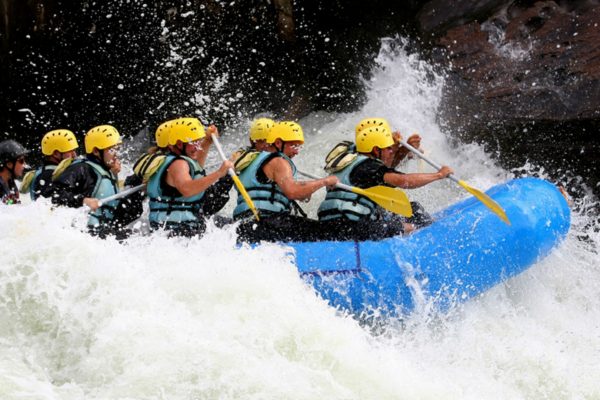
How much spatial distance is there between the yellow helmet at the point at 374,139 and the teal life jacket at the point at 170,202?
1107mm

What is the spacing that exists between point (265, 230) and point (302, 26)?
550cm

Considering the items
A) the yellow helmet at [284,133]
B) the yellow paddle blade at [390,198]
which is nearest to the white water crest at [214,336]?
the yellow paddle blade at [390,198]

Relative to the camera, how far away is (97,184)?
5004 mm

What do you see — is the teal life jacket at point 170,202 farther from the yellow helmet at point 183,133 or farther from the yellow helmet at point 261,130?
the yellow helmet at point 261,130

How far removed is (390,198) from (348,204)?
0.98ft

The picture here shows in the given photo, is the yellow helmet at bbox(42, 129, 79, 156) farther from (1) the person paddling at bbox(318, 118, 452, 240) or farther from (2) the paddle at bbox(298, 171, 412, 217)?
(2) the paddle at bbox(298, 171, 412, 217)

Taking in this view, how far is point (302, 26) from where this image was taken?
9.90m

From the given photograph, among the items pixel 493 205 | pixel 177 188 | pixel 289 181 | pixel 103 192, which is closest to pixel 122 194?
pixel 103 192

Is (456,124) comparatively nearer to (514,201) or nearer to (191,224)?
(514,201)

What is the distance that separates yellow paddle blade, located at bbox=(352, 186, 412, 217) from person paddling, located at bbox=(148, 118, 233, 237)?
899 millimetres

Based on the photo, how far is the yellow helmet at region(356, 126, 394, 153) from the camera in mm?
5305

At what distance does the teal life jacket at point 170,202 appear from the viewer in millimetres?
4848

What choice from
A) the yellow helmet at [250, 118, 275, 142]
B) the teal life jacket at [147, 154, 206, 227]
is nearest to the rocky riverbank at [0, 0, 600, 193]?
the yellow helmet at [250, 118, 275, 142]

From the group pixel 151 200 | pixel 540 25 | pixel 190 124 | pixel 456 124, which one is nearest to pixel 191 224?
pixel 151 200
